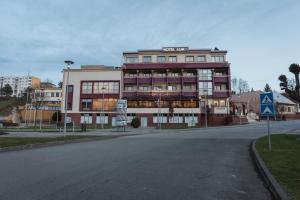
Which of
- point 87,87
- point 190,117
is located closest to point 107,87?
point 87,87

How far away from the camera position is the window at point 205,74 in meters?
67.5

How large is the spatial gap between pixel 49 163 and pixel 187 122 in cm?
5664

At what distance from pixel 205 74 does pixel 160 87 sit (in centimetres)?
1115

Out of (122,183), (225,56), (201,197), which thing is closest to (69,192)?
(122,183)

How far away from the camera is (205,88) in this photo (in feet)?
221

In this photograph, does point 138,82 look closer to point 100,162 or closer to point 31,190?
point 100,162

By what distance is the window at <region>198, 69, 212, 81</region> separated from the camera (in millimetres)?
67500

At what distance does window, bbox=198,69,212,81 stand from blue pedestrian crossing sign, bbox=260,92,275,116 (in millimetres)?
53611

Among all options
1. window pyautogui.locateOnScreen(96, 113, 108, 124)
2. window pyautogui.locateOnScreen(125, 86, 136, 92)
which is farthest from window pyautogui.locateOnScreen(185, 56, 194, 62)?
window pyautogui.locateOnScreen(96, 113, 108, 124)

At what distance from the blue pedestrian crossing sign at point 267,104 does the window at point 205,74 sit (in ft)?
176

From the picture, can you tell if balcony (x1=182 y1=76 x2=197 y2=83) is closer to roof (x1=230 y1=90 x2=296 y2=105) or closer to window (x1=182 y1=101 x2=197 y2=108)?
window (x1=182 y1=101 x2=197 y2=108)

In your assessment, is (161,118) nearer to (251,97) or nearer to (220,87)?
(220,87)

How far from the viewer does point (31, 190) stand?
6.61 metres

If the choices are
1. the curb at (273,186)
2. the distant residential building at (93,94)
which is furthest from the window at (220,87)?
the curb at (273,186)
